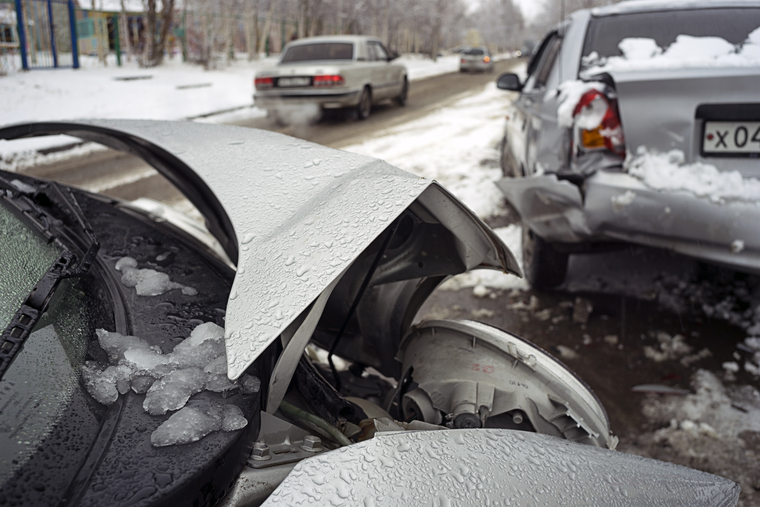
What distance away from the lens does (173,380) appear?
1.01m

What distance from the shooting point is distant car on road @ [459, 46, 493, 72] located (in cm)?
2762

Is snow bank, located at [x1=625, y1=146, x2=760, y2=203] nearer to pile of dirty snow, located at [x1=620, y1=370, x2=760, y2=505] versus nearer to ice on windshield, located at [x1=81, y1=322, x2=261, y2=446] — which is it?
pile of dirty snow, located at [x1=620, y1=370, x2=760, y2=505]

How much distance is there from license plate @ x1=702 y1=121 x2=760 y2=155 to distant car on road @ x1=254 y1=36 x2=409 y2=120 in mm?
7876

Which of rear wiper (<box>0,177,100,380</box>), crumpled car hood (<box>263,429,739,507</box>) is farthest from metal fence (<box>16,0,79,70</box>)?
crumpled car hood (<box>263,429,739,507</box>)

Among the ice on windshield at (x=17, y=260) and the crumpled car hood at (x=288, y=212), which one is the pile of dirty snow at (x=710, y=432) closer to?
the crumpled car hood at (x=288, y=212)

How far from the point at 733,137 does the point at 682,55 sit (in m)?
0.57

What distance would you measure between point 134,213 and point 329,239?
4.05 feet

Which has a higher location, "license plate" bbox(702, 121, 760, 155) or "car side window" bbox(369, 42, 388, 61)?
"car side window" bbox(369, 42, 388, 61)

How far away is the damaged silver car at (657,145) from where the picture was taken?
2369 millimetres

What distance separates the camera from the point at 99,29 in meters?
18.7

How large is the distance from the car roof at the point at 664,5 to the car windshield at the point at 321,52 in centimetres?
772

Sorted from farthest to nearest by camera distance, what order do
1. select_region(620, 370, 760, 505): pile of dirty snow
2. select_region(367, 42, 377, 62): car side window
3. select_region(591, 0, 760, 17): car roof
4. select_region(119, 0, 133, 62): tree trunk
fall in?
select_region(119, 0, 133, 62): tree trunk < select_region(367, 42, 377, 62): car side window < select_region(591, 0, 760, 17): car roof < select_region(620, 370, 760, 505): pile of dirty snow

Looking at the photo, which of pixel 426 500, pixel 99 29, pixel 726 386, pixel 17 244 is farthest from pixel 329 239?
pixel 99 29

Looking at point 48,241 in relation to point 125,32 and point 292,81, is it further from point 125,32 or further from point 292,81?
point 125,32
